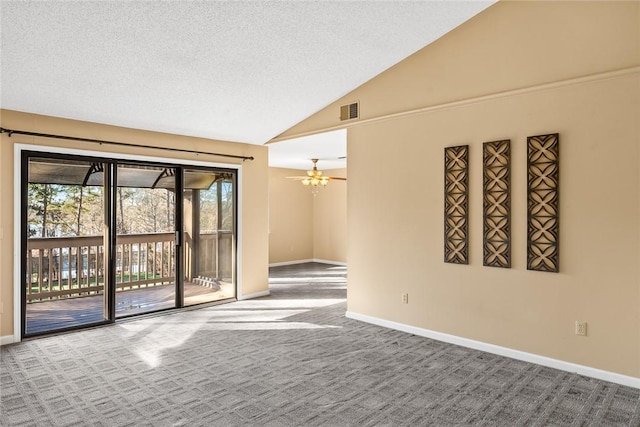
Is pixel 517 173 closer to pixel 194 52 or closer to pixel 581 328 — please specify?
pixel 581 328

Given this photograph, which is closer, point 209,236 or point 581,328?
point 581,328

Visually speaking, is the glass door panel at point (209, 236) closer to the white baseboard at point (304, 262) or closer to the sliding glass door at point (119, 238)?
the sliding glass door at point (119, 238)

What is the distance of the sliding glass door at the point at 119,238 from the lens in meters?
4.80

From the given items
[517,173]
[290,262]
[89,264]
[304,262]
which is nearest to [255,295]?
[89,264]

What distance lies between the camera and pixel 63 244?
5445 millimetres

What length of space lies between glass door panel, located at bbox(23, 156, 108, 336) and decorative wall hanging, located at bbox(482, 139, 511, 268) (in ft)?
15.0

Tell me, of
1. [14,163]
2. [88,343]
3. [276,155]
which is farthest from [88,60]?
[276,155]

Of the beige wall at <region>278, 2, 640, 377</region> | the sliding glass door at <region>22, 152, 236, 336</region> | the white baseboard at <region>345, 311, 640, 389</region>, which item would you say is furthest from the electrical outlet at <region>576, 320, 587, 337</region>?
the sliding glass door at <region>22, 152, 236, 336</region>

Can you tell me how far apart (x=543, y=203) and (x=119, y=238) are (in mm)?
5682

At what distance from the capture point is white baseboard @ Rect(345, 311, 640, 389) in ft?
10.8

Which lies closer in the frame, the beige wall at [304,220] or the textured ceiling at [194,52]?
the textured ceiling at [194,52]

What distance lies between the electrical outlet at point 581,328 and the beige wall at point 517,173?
5 cm

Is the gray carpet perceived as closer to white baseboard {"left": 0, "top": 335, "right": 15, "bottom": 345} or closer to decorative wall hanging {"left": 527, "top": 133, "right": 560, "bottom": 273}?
white baseboard {"left": 0, "top": 335, "right": 15, "bottom": 345}

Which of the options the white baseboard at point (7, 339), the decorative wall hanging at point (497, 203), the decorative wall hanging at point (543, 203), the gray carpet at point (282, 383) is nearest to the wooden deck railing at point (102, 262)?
the white baseboard at point (7, 339)
